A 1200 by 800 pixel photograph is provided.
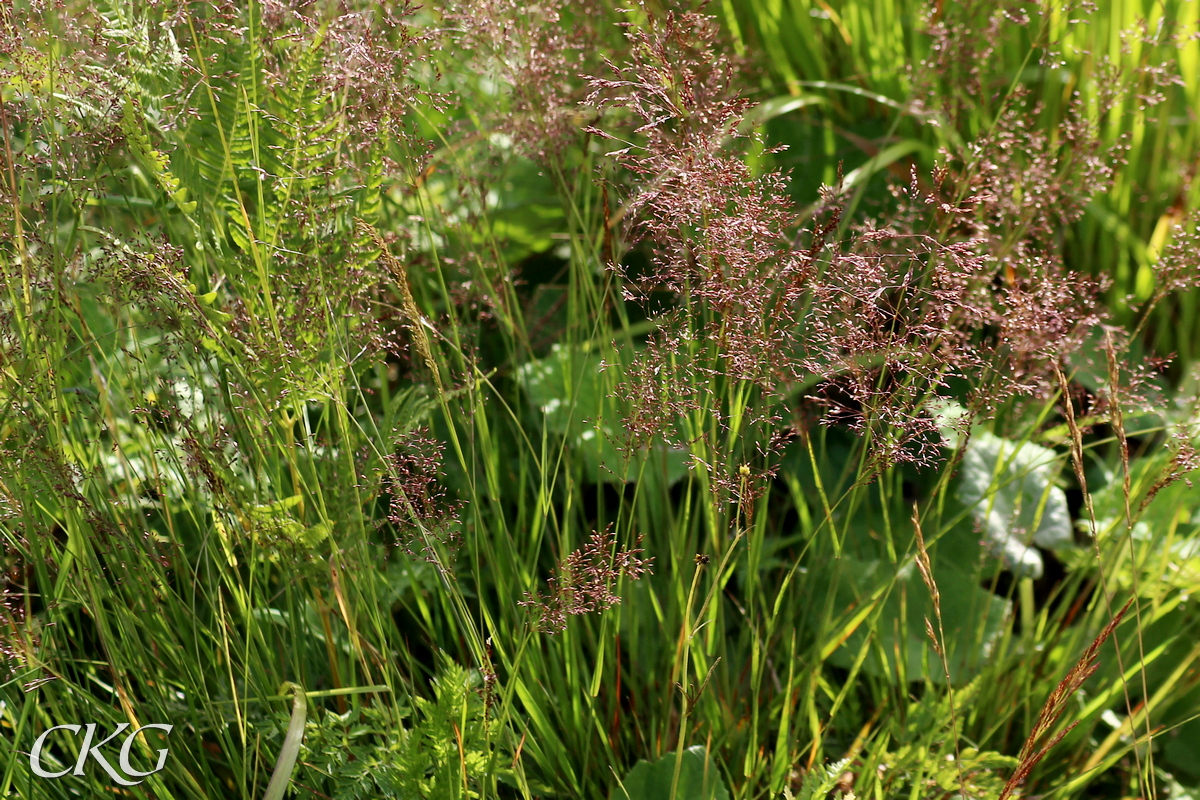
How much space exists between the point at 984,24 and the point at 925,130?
211 mm

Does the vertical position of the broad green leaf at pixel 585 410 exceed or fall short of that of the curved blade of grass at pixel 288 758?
it exceeds it

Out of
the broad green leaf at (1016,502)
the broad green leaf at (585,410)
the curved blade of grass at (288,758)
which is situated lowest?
the broad green leaf at (1016,502)

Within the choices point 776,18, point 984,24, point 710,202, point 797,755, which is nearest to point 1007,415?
point 797,755

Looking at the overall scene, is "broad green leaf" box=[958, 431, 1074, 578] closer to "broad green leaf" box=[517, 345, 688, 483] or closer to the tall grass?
the tall grass

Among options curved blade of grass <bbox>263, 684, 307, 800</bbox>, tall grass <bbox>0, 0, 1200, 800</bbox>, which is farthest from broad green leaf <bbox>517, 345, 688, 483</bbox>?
curved blade of grass <bbox>263, 684, 307, 800</bbox>

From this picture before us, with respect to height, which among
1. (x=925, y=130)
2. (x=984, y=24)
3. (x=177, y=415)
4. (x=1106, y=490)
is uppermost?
(x=984, y=24)

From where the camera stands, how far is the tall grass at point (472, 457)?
783 millimetres

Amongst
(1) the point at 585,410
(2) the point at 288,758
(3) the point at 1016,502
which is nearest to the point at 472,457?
(2) the point at 288,758

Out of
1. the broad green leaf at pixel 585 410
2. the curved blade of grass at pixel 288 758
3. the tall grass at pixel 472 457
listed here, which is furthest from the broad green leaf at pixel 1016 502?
the curved blade of grass at pixel 288 758

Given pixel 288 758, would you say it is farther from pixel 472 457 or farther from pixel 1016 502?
pixel 1016 502

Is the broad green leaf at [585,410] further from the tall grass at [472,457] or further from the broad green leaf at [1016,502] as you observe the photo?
the broad green leaf at [1016,502]

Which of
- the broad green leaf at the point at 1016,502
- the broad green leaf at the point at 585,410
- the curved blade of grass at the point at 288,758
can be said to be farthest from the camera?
the broad green leaf at the point at 1016,502

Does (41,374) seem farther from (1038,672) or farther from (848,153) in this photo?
(848,153)

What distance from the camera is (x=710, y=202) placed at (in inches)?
28.6
